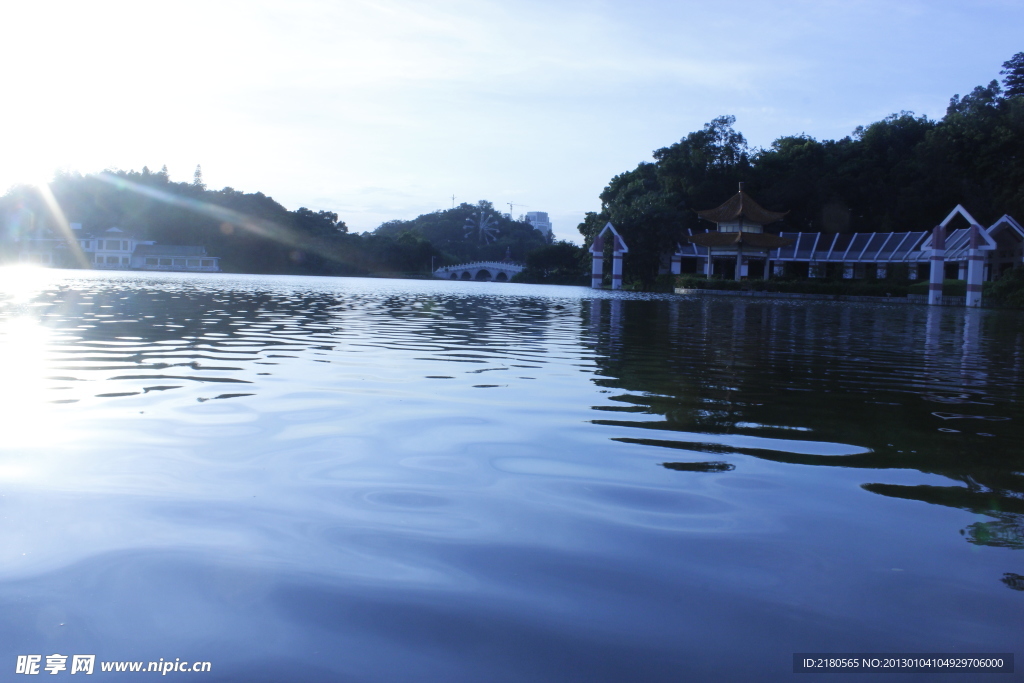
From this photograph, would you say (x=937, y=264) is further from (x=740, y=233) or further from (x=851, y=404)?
(x=851, y=404)

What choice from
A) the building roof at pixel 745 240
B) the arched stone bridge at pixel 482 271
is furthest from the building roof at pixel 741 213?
the arched stone bridge at pixel 482 271

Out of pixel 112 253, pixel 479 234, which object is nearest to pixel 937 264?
pixel 112 253

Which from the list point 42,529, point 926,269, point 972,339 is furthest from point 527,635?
point 926,269

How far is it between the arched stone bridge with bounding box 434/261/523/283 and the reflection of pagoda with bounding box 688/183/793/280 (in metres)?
48.6

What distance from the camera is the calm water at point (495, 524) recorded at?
2178mm

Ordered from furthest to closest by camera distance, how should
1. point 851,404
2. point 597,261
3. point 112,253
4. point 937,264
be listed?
point 112,253 → point 597,261 → point 937,264 → point 851,404

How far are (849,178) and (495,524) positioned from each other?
62.7 meters

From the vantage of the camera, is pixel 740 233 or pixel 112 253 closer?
pixel 740 233

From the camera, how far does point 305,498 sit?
11.2 ft

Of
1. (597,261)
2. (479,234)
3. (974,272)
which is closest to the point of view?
(974,272)

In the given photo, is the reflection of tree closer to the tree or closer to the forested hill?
the tree

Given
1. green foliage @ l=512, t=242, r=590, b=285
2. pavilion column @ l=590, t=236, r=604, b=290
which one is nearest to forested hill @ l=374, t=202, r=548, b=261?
green foliage @ l=512, t=242, r=590, b=285

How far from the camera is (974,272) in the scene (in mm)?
35156

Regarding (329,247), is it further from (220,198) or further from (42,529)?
(42,529)
